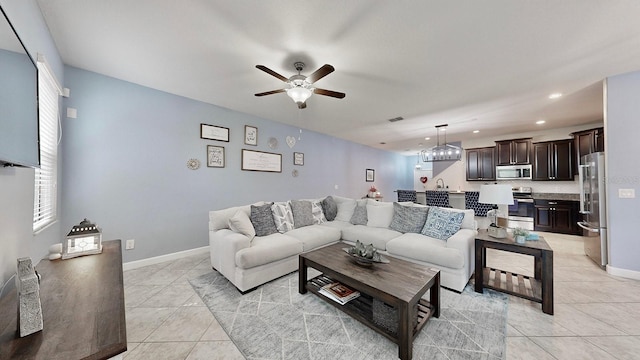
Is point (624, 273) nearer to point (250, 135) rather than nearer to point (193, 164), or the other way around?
point (250, 135)

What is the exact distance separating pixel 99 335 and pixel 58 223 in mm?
2709

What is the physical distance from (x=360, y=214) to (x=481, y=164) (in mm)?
4542

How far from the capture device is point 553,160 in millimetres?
5148

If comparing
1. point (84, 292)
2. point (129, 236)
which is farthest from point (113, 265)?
point (129, 236)

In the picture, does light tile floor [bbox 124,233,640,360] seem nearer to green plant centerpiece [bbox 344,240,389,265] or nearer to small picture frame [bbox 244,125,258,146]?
green plant centerpiece [bbox 344,240,389,265]

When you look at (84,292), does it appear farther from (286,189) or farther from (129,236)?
(286,189)

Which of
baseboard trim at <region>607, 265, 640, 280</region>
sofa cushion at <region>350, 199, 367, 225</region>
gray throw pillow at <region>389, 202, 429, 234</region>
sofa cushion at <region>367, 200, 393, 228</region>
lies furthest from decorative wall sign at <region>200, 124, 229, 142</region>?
baseboard trim at <region>607, 265, 640, 280</region>

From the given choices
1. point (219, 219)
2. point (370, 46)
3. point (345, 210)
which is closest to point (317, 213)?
point (345, 210)

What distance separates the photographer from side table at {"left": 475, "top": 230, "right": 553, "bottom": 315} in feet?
6.51

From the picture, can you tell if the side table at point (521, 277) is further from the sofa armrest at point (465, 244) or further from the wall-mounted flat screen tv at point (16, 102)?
the wall-mounted flat screen tv at point (16, 102)

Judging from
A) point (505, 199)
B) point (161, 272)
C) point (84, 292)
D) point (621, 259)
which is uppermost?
point (505, 199)

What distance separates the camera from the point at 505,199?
240 centimetres

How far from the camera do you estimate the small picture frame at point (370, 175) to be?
7371 millimetres

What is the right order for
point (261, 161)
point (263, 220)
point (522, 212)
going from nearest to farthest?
1. point (263, 220)
2. point (261, 161)
3. point (522, 212)
